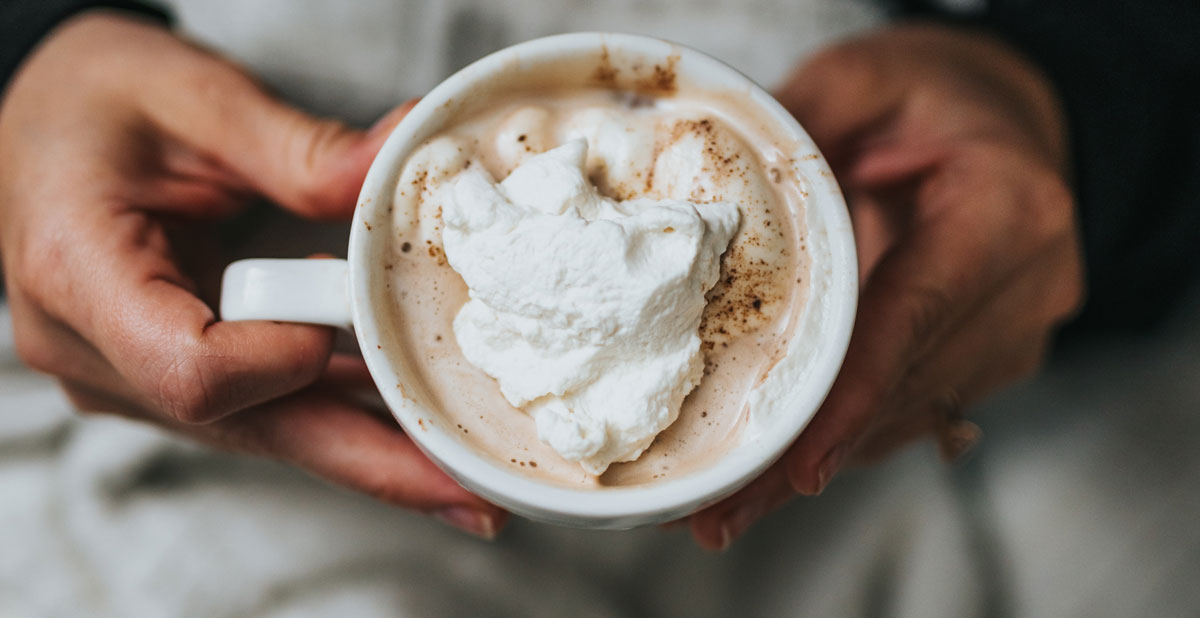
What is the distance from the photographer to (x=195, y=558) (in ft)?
4.63

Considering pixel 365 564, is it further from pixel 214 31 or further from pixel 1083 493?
pixel 1083 493

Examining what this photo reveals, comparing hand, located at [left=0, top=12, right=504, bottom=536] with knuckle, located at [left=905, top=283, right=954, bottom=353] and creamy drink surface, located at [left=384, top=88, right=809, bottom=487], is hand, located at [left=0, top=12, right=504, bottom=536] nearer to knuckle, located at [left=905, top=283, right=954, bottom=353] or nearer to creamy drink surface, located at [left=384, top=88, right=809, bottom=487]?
creamy drink surface, located at [left=384, top=88, right=809, bottom=487]

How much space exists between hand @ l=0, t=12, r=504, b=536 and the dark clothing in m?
0.25

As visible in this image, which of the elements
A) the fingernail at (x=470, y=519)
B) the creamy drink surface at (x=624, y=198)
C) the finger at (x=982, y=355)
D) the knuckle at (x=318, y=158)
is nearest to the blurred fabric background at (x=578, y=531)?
the finger at (x=982, y=355)

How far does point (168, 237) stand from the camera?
1221 millimetres

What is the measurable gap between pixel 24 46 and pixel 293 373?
83 cm

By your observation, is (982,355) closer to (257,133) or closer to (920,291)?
(920,291)

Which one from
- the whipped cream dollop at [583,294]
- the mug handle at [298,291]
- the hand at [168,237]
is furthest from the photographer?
the hand at [168,237]

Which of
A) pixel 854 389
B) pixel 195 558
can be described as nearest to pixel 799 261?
pixel 854 389

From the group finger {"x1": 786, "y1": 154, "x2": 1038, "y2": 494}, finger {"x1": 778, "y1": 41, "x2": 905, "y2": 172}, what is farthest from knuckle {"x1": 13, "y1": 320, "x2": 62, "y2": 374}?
finger {"x1": 778, "y1": 41, "x2": 905, "y2": 172}

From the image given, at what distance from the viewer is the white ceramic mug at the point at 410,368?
0.78 meters

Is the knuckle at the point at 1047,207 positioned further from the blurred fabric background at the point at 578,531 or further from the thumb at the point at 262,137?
the thumb at the point at 262,137

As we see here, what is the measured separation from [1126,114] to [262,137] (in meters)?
1.42

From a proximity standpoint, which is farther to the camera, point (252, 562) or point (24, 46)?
point (252, 562)
